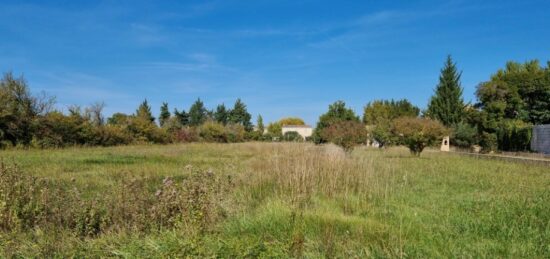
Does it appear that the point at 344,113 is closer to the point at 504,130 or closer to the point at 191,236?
the point at 504,130

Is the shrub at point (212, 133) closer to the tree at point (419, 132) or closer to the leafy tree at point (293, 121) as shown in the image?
the tree at point (419, 132)

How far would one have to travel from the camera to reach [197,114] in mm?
62281

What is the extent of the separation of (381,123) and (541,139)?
37.4 ft

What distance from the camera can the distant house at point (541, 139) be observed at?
904 inches

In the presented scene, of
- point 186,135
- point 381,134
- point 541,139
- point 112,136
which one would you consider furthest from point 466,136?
point 112,136

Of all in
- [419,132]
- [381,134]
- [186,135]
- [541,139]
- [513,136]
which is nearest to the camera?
[419,132]

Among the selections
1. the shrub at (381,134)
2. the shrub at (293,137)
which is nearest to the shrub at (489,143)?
the shrub at (381,134)

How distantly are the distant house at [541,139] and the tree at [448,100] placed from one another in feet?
50.3

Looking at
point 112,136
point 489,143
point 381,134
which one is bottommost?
point 112,136

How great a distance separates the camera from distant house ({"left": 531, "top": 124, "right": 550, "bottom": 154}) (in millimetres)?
22953

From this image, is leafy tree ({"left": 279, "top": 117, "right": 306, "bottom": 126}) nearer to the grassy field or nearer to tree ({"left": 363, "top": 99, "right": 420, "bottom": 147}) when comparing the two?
tree ({"left": 363, "top": 99, "right": 420, "bottom": 147})

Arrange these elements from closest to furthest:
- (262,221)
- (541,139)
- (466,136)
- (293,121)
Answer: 1. (262,221)
2. (541,139)
3. (466,136)
4. (293,121)

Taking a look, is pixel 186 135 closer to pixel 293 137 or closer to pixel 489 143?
pixel 293 137

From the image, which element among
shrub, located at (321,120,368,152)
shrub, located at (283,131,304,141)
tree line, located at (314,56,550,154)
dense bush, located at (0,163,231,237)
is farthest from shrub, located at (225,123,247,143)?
dense bush, located at (0,163,231,237)
